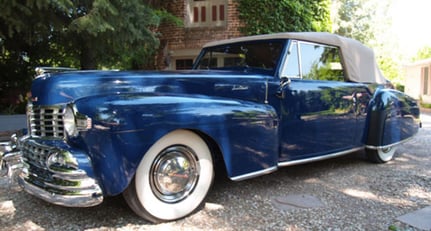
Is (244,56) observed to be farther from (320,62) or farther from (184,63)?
(184,63)

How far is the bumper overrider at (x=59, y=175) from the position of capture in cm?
241

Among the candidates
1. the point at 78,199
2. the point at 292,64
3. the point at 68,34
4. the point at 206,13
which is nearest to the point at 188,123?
the point at 78,199

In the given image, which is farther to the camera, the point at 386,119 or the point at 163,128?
the point at 386,119

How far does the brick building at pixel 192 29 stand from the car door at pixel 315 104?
6.24 m

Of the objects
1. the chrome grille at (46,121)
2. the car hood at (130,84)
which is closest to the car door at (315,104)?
the car hood at (130,84)

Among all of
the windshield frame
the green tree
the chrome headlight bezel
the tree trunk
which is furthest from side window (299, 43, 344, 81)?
the green tree

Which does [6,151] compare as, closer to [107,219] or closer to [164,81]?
[107,219]

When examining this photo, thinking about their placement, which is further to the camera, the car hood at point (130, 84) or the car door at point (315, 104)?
the car door at point (315, 104)

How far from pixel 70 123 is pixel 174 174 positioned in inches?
34.5

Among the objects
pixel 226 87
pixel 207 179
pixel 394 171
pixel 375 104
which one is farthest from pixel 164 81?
pixel 394 171

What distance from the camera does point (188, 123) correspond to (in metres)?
2.79

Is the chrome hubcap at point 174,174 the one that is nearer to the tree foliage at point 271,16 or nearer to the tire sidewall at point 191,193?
the tire sidewall at point 191,193

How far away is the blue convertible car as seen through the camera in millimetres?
2473

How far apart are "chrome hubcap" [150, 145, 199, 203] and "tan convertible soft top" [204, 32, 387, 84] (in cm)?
183
